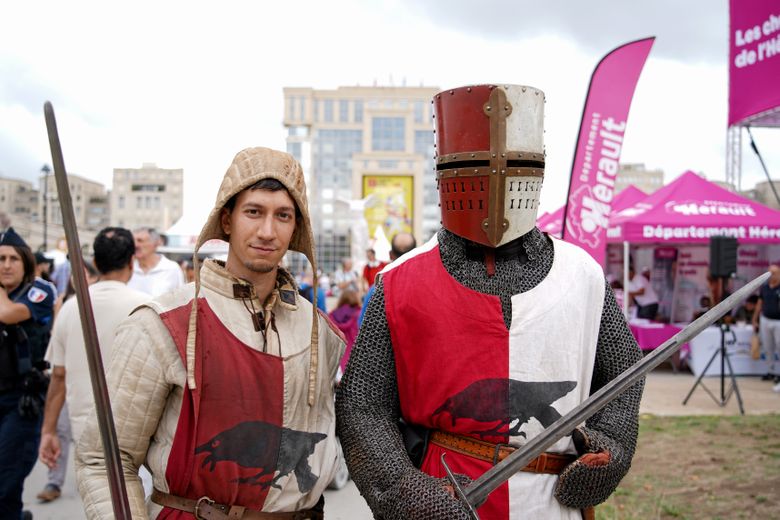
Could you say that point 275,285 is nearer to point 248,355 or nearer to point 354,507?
point 248,355

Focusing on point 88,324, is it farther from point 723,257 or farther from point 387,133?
point 387,133

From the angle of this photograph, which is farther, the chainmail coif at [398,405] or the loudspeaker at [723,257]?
the loudspeaker at [723,257]

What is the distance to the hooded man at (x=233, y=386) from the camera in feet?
5.78

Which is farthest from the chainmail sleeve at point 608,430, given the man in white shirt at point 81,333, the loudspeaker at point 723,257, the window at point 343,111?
the window at point 343,111

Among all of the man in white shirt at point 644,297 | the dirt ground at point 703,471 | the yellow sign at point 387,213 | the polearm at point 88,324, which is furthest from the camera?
the yellow sign at point 387,213

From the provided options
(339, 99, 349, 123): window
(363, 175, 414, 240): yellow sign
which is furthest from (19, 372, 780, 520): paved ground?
(339, 99, 349, 123): window

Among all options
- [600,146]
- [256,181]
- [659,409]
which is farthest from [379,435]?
[659,409]

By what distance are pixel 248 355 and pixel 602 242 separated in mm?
5368

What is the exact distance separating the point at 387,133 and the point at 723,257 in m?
67.8

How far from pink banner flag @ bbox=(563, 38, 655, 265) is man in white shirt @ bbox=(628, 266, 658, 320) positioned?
4898 mm

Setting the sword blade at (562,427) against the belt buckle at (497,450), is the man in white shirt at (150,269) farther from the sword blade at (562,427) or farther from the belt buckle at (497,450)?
the sword blade at (562,427)

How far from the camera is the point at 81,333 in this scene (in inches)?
146

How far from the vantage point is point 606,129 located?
644cm

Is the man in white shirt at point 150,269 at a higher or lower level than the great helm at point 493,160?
lower
